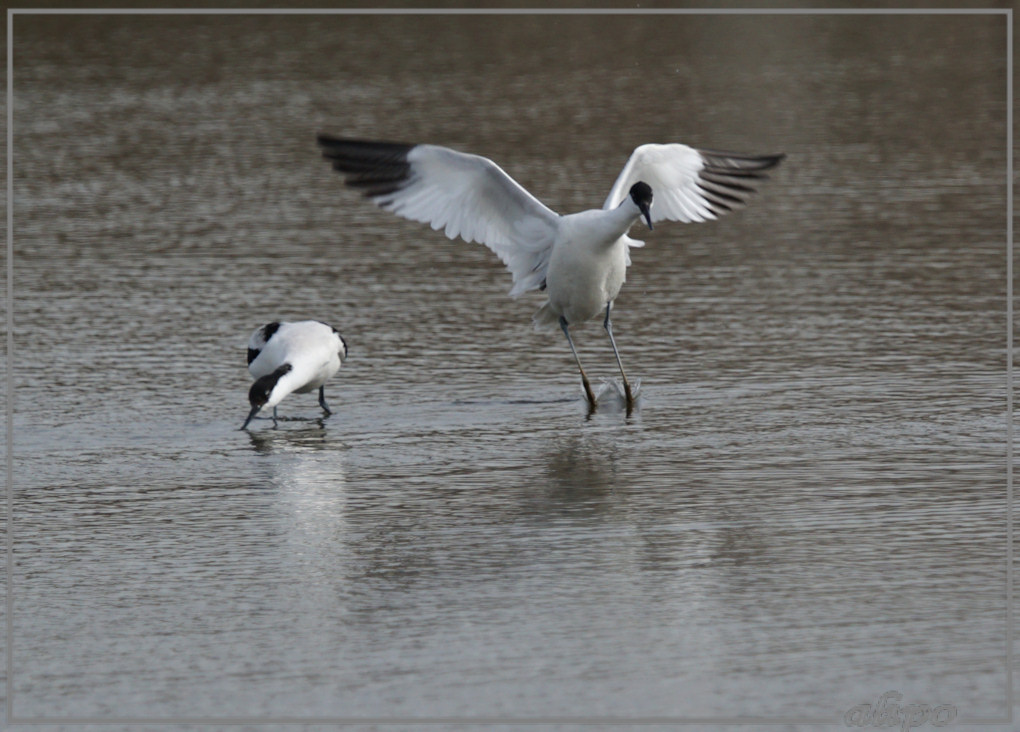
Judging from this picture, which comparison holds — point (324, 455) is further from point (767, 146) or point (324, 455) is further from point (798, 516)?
point (767, 146)

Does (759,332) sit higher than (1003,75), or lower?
lower

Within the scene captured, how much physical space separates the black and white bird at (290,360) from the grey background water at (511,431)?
21cm

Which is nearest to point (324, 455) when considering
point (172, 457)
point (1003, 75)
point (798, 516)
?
point (172, 457)

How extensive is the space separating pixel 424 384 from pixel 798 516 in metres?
3.18

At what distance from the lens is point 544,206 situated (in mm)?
10203

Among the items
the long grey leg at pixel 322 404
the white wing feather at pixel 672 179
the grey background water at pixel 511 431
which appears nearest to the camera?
the grey background water at pixel 511 431

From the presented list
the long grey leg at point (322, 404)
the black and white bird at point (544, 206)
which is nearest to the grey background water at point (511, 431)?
the long grey leg at point (322, 404)

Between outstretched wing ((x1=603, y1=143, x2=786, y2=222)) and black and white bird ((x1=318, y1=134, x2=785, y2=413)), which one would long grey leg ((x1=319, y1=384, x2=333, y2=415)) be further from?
outstretched wing ((x1=603, y1=143, x2=786, y2=222))

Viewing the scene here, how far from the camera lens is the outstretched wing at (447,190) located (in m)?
9.97

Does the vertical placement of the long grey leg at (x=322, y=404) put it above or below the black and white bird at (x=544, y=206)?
below

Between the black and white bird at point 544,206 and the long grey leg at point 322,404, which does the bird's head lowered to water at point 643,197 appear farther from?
the long grey leg at point 322,404

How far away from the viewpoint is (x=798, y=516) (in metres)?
7.48

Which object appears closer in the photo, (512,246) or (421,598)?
(421,598)

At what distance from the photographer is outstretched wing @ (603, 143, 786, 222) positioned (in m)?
10.6
